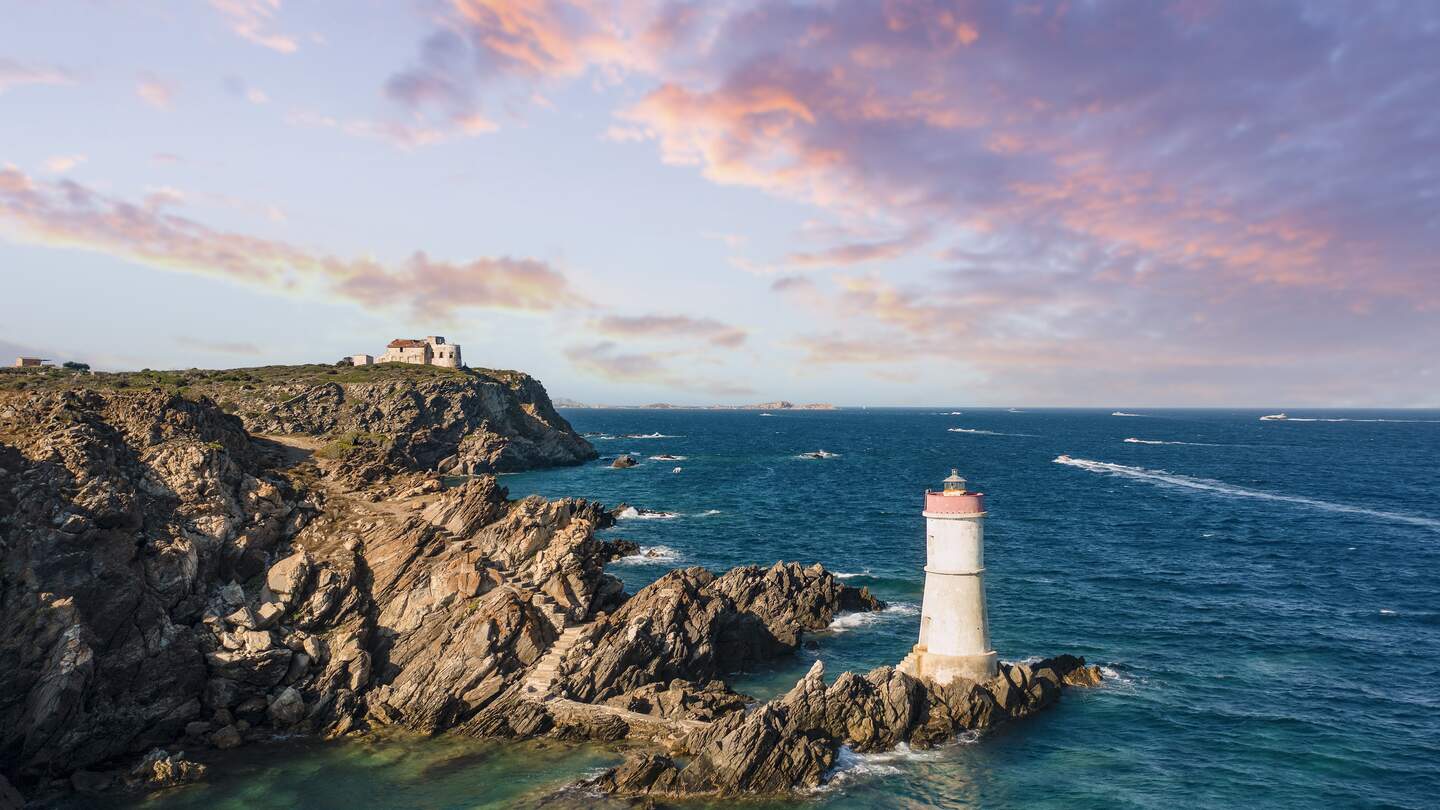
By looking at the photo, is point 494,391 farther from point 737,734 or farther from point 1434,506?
point 1434,506

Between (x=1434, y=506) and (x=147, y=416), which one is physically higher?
(x=147, y=416)

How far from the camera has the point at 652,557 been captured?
71.1 metres

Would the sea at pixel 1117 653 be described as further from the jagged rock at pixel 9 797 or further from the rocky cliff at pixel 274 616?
the jagged rock at pixel 9 797

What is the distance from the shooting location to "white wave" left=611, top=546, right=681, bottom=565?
69.1 m

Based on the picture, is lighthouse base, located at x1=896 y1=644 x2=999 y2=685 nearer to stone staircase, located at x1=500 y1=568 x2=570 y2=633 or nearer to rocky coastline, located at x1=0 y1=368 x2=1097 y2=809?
rocky coastline, located at x1=0 y1=368 x2=1097 y2=809

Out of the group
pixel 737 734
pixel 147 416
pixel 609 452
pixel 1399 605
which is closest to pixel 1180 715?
pixel 737 734

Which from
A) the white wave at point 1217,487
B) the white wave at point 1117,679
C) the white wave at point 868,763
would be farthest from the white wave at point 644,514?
the white wave at point 1217,487

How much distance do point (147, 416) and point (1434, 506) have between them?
139 m

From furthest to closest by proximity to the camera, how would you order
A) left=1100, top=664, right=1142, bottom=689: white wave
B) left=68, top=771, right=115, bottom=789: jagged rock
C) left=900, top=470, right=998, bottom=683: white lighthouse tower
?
left=1100, top=664, right=1142, bottom=689: white wave, left=900, top=470, right=998, bottom=683: white lighthouse tower, left=68, top=771, right=115, bottom=789: jagged rock

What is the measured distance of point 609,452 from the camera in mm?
187375

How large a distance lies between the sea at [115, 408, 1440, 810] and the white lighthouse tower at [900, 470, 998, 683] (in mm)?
3569

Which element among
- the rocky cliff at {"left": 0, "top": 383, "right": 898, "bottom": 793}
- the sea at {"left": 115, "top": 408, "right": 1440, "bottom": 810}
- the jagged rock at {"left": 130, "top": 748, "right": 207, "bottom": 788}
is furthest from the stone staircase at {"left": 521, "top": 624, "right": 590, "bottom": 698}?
the jagged rock at {"left": 130, "top": 748, "right": 207, "bottom": 788}

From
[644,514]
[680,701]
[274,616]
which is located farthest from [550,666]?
[644,514]

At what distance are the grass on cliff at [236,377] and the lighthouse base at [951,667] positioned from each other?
275 feet
